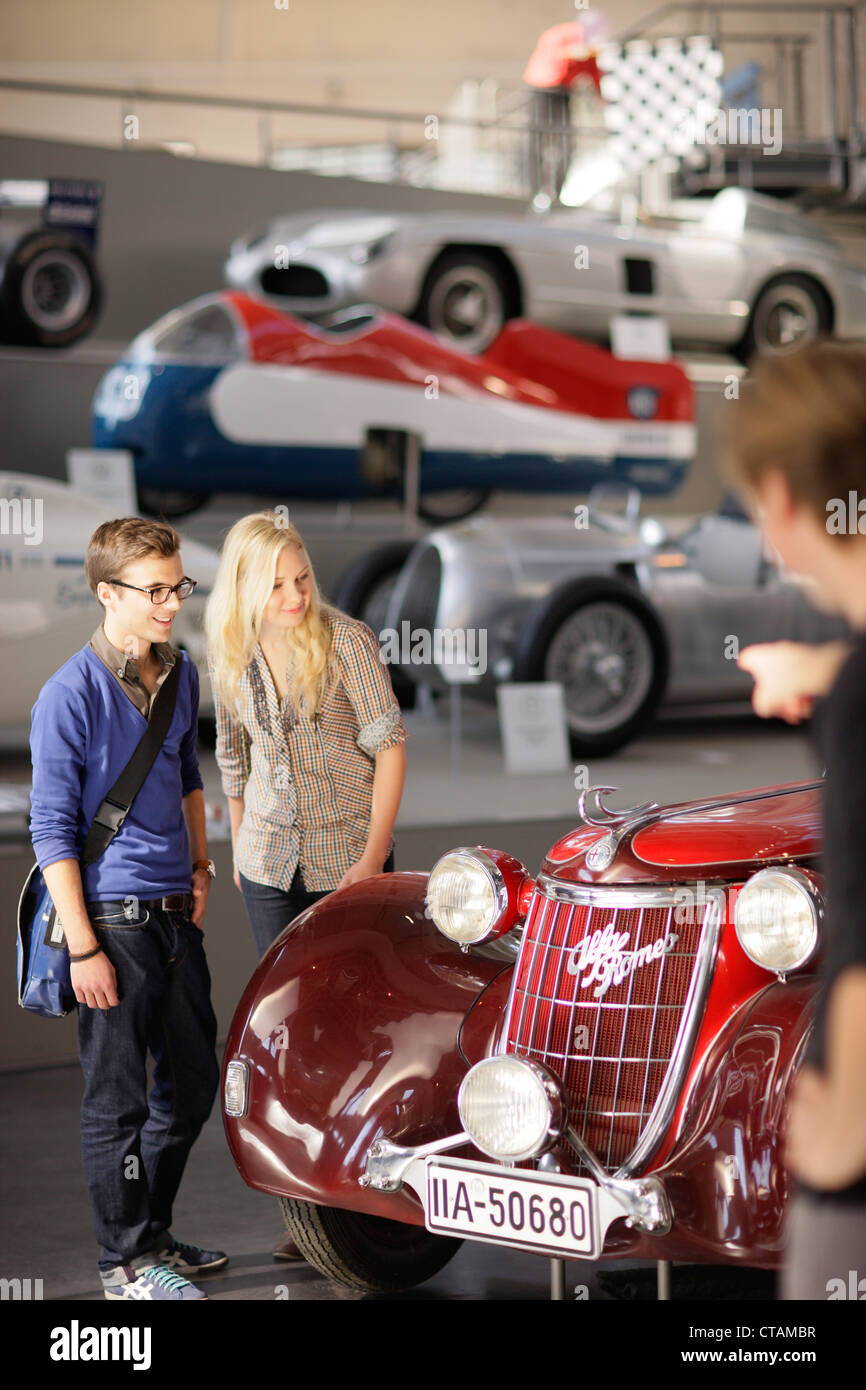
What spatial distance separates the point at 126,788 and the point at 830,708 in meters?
1.52

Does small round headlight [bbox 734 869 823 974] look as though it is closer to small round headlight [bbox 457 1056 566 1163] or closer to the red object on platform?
small round headlight [bbox 457 1056 566 1163]

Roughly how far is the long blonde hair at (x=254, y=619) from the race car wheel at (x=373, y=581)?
360 centimetres

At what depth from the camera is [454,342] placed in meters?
7.13

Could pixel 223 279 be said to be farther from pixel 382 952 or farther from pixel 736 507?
pixel 382 952

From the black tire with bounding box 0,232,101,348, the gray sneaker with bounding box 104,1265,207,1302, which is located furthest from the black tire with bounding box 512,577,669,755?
the gray sneaker with bounding box 104,1265,207,1302

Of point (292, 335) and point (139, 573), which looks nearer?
point (139, 573)

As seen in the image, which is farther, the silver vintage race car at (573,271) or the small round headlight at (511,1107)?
the silver vintage race car at (573,271)

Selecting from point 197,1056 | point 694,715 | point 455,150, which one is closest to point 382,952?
point 197,1056

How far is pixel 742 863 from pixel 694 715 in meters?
5.11

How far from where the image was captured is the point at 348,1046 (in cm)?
227

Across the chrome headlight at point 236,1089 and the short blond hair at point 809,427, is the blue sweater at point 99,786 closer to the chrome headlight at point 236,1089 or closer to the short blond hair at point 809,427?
the chrome headlight at point 236,1089

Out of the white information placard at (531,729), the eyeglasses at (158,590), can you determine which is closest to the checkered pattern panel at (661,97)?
the white information placard at (531,729)

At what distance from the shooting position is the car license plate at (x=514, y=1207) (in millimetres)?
1940

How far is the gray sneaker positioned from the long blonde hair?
0.93 meters
